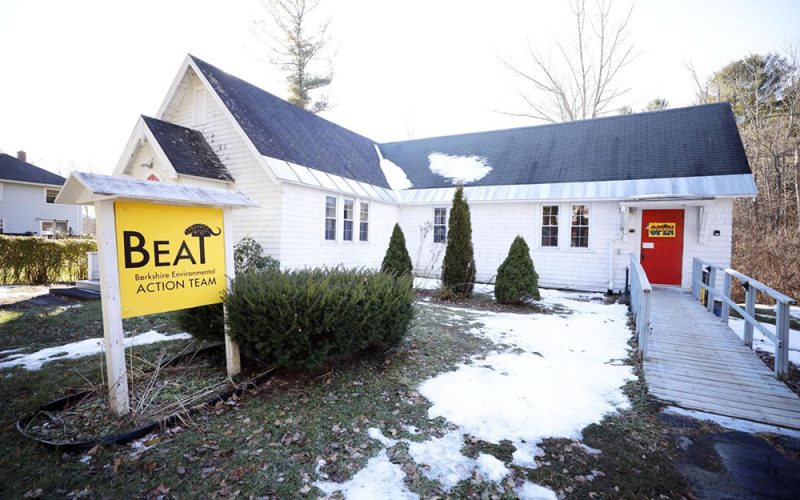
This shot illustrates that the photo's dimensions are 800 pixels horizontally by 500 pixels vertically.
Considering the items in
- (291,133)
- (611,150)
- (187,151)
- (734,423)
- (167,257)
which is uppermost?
(291,133)

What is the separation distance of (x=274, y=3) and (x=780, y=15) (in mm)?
24993

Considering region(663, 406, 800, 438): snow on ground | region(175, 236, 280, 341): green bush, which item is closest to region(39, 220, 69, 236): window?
region(175, 236, 280, 341): green bush

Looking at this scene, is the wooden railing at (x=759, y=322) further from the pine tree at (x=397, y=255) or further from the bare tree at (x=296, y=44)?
the bare tree at (x=296, y=44)

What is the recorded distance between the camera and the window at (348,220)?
1326 cm

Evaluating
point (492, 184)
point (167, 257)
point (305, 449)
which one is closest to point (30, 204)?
point (492, 184)

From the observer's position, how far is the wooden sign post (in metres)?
3.27

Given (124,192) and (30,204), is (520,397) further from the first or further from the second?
(30,204)

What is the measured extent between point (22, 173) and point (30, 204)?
7.06 ft

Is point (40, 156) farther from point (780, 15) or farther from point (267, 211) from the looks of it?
point (780, 15)

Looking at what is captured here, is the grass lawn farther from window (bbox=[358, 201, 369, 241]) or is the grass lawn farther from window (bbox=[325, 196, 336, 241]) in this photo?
window (bbox=[358, 201, 369, 241])

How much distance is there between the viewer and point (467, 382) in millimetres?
4531

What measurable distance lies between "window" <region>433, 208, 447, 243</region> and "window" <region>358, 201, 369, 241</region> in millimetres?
2799

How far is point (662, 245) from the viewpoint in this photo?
449 inches

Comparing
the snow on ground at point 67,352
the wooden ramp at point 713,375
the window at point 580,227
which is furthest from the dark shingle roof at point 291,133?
the wooden ramp at point 713,375
